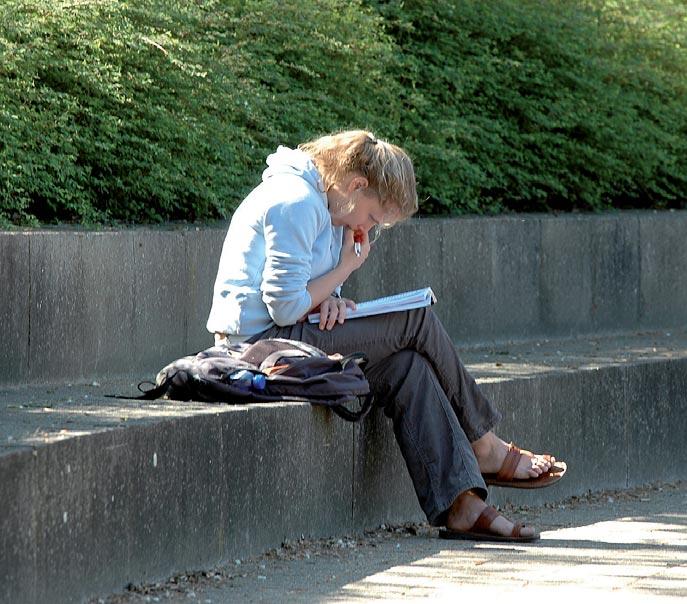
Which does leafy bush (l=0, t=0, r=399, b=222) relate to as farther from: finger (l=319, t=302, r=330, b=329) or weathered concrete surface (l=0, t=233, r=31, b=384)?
finger (l=319, t=302, r=330, b=329)

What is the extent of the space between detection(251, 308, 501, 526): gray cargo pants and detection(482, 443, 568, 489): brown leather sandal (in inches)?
8.6

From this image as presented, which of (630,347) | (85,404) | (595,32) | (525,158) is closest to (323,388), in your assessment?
(85,404)

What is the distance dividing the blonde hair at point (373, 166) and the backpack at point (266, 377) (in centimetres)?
59

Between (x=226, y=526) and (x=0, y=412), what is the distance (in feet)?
2.47

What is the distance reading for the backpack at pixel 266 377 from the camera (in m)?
4.95

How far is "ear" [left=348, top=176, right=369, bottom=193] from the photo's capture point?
5316 mm

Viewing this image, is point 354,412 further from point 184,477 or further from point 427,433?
point 184,477

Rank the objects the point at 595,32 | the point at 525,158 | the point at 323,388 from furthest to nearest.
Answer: the point at 595,32, the point at 525,158, the point at 323,388

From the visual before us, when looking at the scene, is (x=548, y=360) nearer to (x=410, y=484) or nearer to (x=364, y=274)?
(x=364, y=274)

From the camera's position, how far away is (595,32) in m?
10.5

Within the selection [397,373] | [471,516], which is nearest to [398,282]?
[397,373]

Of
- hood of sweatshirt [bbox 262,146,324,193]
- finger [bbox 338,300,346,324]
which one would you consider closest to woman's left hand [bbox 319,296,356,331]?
finger [bbox 338,300,346,324]

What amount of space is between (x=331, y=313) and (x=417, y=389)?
15.3 inches

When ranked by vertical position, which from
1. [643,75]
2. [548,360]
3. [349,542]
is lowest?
[349,542]
